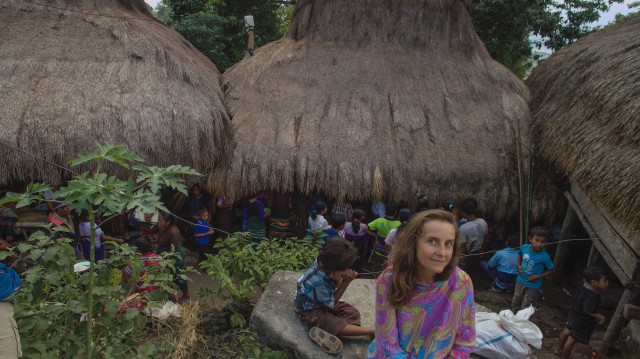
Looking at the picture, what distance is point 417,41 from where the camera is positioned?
8055mm

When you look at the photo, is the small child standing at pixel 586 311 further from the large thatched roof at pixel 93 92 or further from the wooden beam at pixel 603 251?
the large thatched roof at pixel 93 92

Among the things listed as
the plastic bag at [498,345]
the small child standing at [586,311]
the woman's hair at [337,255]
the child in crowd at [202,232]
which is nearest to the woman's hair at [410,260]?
the woman's hair at [337,255]

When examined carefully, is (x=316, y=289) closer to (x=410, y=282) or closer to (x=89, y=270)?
(x=410, y=282)

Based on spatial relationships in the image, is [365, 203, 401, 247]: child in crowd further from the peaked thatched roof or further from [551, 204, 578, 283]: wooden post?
[551, 204, 578, 283]: wooden post

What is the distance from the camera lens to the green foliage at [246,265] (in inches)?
145

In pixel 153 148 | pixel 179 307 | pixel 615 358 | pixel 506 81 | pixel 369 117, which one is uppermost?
pixel 506 81

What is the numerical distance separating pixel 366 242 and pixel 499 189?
2318mm

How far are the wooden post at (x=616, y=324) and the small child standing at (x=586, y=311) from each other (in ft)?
2.00

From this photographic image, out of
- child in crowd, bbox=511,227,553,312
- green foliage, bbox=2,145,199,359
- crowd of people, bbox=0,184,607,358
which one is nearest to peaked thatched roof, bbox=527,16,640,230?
child in crowd, bbox=511,227,553,312

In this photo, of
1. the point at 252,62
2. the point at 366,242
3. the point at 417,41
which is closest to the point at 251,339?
the point at 366,242

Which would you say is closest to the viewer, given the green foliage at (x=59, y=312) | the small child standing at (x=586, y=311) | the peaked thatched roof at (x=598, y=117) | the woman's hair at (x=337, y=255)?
the green foliage at (x=59, y=312)

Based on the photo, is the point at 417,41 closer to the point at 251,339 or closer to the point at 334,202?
the point at 334,202

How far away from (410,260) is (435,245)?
0.15 m

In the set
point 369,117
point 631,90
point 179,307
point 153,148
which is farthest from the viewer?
point 369,117
